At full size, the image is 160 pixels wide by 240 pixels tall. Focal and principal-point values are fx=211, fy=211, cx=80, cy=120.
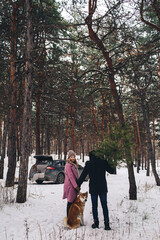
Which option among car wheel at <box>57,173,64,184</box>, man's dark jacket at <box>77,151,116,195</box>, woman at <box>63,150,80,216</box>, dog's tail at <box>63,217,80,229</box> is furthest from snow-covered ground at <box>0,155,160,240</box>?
car wheel at <box>57,173,64,184</box>

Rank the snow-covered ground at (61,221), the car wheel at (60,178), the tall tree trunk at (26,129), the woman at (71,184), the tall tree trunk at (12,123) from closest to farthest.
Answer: the snow-covered ground at (61,221)
the woman at (71,184)
the tall tree trunk at (26,129)
the tall tree trunk at (12,123)
the car wheel at (60,178)

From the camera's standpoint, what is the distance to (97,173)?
523cm

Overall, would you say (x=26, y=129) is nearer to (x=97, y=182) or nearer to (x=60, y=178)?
(x=97, y=182)

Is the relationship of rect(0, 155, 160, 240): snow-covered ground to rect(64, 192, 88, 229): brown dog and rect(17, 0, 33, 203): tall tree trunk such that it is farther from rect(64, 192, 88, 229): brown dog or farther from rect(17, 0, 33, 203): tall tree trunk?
rect(17, 0, 33, 203): tall tree trunk

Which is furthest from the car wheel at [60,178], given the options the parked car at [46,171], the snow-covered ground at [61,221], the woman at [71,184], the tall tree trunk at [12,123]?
the woman at [71,184]

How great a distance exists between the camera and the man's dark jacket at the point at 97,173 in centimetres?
514

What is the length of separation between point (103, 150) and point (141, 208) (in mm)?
4118

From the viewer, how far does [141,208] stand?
7742mm

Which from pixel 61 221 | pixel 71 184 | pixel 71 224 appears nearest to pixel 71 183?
pixel 71 184

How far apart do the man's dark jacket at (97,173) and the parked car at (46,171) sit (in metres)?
8.13

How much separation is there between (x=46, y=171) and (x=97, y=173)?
843 cm

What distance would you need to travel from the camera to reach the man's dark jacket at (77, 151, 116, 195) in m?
5.14

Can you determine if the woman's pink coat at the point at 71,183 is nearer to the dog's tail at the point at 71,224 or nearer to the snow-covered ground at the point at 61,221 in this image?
the dog's tail at the point at 71,224

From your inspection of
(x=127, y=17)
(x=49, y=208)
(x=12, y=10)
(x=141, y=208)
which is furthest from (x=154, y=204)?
(x=12, y=10)
